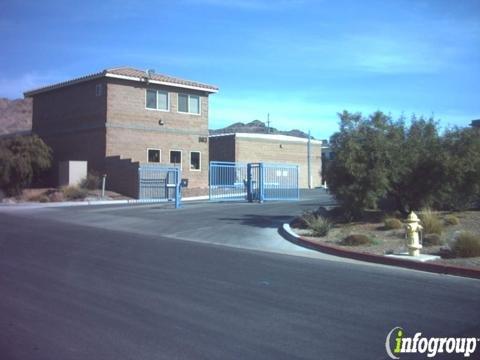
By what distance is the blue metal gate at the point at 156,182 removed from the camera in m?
31.0

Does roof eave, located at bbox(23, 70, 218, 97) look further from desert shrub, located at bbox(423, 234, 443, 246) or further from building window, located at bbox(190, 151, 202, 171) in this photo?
desert shrub, located at bbox(423, 234, 443, 246)

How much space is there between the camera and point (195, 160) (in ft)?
123

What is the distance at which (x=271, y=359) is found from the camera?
6.00 metres

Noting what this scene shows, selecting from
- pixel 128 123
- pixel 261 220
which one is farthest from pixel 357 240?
pixel 128 123

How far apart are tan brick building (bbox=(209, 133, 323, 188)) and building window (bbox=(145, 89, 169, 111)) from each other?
34.6 feet

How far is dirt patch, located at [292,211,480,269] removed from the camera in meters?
12.9

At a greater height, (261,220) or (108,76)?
(108,76)

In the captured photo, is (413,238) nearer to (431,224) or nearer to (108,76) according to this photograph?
(431,224)

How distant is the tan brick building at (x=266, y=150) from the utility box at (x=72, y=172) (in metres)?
15.4

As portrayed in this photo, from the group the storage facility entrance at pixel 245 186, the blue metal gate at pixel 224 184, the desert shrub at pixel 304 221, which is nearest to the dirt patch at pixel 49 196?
the blue metal gate at pixel 224 184

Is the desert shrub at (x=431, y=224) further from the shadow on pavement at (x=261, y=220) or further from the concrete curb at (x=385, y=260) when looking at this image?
the shadow on pavement at (x=261, y=220)

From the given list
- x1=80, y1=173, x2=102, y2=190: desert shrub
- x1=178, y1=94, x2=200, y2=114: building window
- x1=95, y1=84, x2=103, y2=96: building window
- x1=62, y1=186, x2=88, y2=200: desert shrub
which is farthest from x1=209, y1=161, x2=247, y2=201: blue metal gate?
x1=95, y1=84, x2=103, y2=96: building window

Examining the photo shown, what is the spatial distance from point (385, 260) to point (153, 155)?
24.6m

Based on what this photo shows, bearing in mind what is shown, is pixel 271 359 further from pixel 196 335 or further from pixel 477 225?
pixel 477 225
